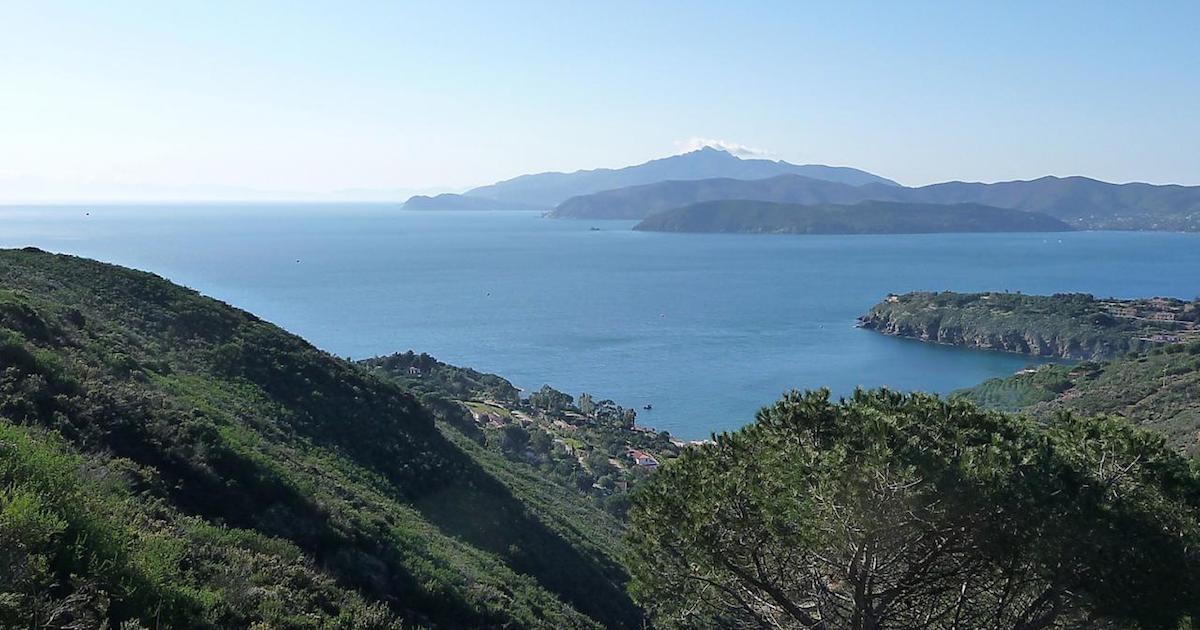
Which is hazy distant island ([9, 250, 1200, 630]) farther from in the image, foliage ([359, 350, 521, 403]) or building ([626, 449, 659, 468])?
foliage ([359, 350, 521, 403])

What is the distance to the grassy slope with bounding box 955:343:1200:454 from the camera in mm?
27266

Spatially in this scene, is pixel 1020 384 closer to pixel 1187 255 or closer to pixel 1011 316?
pixel 1011 316

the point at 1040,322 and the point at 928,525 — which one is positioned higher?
the point at 928,525

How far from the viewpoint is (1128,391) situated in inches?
1396

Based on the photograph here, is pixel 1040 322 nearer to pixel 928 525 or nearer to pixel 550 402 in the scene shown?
pixel 550 402

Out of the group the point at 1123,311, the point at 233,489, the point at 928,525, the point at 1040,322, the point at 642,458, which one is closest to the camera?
the point at 928,525

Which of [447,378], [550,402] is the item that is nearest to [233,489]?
[550,402]

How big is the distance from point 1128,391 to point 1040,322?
43.4 meters

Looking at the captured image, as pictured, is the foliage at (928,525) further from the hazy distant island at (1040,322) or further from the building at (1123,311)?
the building at (1123,311)

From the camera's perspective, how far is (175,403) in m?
10.6

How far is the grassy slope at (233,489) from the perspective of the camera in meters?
4.84

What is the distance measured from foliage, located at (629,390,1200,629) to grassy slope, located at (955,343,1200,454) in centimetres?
1661

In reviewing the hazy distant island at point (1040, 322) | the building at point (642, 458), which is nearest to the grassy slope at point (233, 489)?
the building at point (642, 458)

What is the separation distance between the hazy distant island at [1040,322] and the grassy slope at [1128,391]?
24821 millimetres
